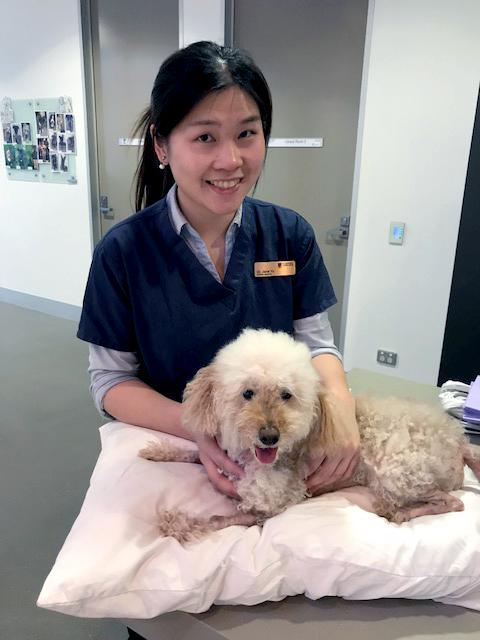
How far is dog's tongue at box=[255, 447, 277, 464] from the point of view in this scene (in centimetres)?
97

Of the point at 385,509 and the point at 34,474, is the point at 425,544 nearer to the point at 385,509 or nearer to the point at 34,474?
the point at 385,509

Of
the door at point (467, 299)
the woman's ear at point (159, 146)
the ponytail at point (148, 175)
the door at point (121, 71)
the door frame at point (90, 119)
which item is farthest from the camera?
the door frame at point (90, 119)

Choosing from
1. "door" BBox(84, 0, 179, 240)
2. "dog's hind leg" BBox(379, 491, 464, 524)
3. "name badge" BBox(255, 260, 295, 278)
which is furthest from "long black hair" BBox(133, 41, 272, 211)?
"door" BBox(84, 0, 179, 240)

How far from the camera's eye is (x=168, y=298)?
122cm

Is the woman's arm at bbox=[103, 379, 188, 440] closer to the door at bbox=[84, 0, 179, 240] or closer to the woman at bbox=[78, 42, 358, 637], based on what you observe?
the woman at bbox=[78, 42, 358, 637]

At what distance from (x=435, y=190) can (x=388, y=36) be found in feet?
2.93

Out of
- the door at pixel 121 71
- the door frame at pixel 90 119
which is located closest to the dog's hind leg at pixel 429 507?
the door at pixel 121 71

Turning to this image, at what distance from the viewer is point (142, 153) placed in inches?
52.7

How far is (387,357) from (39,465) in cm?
215

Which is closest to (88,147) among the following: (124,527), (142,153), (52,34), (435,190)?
(52,34)

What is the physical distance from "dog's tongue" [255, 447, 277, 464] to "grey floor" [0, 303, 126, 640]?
1.04m

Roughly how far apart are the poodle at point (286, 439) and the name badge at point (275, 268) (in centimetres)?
28

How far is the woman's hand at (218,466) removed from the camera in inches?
41.4

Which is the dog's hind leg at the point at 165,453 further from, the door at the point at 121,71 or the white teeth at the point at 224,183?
the door at the point at 121,71
